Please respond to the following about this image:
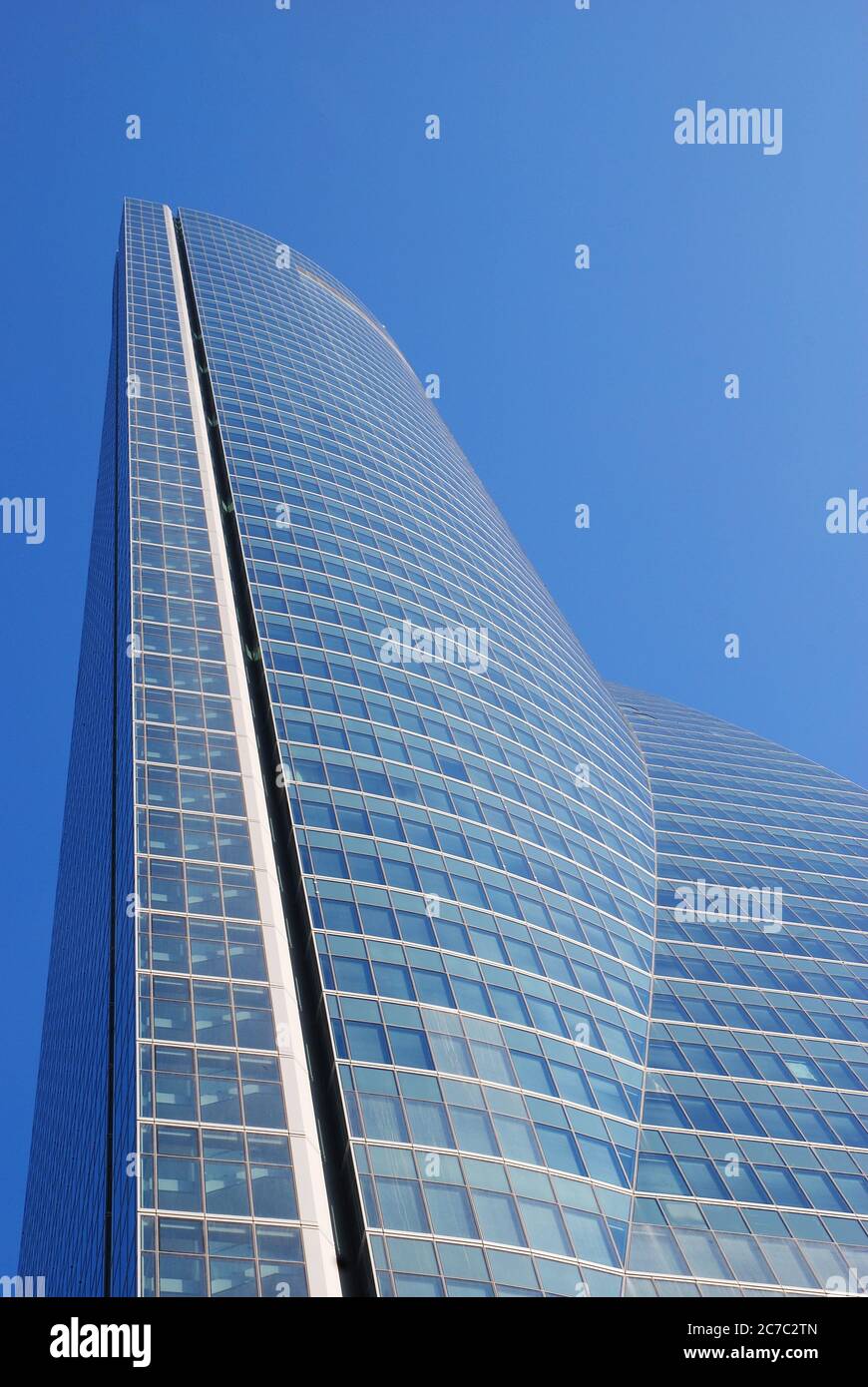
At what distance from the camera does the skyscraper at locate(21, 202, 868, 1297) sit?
131 ft

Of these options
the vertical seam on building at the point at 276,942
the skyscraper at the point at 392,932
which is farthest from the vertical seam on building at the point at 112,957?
the vertical seam on building at the point at 276,942

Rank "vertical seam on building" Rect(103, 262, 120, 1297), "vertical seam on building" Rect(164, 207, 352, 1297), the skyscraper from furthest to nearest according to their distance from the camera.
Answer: "vertical seam on building" Rect(103, 262, 120, 1297)
the skyscraper
"vertical seam on building" Rect(164, 207, 352, 1297)

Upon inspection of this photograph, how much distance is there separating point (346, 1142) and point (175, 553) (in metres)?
38.0

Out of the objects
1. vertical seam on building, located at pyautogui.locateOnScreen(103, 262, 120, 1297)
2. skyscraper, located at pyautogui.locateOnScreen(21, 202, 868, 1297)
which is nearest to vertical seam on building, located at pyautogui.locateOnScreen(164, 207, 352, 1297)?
skyscraper, located at pyautogui.locateOnScreen(21, 202, 868, 1297)

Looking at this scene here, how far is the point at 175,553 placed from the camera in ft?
231

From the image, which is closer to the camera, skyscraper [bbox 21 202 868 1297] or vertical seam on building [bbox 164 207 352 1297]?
vertical seam on building [bbox 164 207 352 1297]

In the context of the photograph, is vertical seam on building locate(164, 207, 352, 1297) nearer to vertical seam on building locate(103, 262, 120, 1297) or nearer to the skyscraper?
the skyscraper

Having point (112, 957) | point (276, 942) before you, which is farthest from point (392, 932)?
point (112, 957)

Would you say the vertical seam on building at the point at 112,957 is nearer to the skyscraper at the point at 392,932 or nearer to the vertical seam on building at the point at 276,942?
the skyscraper at the point at 392,932

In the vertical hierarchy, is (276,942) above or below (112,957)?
below

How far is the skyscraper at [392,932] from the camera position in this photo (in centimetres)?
3991

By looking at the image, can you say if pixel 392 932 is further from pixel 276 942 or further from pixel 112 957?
pixel 112 957

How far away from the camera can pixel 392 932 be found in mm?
51031
